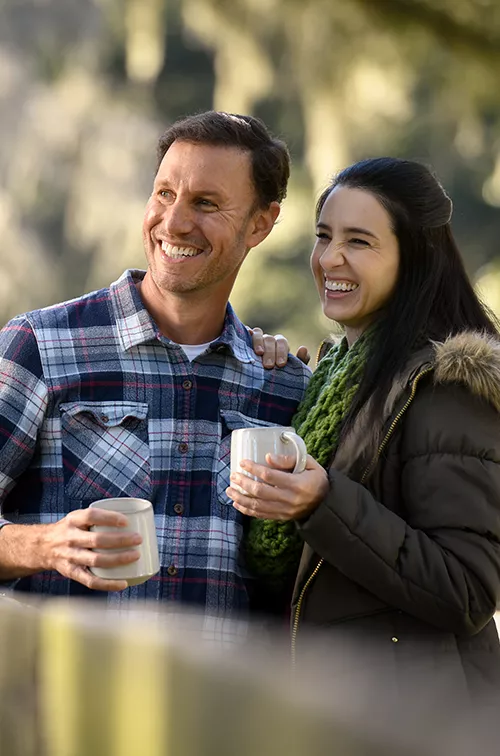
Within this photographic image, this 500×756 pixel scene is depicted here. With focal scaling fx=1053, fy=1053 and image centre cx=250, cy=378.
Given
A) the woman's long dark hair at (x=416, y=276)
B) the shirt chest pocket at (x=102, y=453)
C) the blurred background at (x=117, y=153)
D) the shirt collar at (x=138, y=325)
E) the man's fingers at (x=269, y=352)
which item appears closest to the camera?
the woman's long dark hair at (x=416, y=276)

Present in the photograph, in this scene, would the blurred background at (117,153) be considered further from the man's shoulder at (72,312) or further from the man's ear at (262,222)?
the man's shoulder at (72,312)

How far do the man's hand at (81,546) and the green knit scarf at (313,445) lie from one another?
43 cm

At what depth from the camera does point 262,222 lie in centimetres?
242

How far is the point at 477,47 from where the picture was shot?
85 cm

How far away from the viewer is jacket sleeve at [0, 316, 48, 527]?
1.97 m

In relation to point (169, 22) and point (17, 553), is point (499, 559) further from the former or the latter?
point (169, 22)

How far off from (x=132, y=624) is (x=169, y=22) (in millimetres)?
9111

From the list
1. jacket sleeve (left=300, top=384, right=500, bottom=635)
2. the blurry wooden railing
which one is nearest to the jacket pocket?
jacket sleeve (left=300, top=384, right=500, bottom=635)

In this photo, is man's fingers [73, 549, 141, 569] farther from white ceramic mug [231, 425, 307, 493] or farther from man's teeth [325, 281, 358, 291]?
man's teeth [325, 281, 358, 291]

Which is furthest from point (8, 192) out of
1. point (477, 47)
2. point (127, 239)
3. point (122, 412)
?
point (477, 47)

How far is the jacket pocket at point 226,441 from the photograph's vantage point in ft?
6.84

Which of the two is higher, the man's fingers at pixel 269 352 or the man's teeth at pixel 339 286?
the man's teeth at pixel 339 286

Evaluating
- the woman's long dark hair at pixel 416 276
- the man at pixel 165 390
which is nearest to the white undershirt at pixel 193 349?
the man at pixel 165 390

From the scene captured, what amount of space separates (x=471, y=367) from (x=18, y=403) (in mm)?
842
